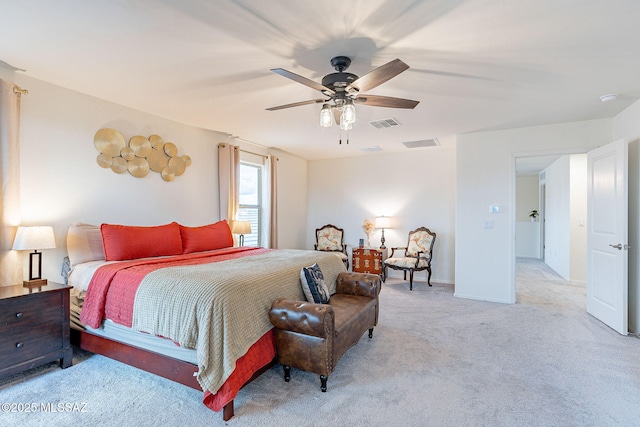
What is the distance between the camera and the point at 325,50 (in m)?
2.40

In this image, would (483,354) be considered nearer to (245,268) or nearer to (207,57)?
(245,268)

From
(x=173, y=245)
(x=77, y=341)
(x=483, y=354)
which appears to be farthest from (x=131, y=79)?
(x=483, y=354)

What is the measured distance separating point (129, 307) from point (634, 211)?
16.8ft

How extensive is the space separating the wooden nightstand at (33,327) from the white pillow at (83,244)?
354 mm

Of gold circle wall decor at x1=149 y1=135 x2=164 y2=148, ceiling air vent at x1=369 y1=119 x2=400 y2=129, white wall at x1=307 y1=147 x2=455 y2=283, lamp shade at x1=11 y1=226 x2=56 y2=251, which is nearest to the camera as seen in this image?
lamp shade at x1=11 y1=226 x2=56 y2=251

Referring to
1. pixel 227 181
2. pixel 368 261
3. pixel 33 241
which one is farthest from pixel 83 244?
pixel 368 261

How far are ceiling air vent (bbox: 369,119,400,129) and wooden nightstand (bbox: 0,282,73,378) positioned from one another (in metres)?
3.81

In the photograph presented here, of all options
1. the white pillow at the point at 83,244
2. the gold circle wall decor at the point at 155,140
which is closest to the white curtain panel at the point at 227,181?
the gold circle wall decor at the point at 155,140

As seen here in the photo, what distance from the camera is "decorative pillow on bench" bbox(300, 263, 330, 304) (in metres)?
2.77

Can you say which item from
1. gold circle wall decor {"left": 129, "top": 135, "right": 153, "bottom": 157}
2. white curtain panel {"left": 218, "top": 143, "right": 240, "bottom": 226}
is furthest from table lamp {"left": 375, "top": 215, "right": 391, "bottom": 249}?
gold circle wall decor {"left": 129, "top": 135, "right": 153, "bottom": 157}

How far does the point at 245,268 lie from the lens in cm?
269

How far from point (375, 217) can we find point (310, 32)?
15.7 feet

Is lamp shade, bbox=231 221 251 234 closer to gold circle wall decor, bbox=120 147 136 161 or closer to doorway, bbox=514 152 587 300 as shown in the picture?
gold circle wall decor, bbox=120 147 136 161

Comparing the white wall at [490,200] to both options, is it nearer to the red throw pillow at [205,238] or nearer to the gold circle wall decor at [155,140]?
the red throw pillow at [205,238]
